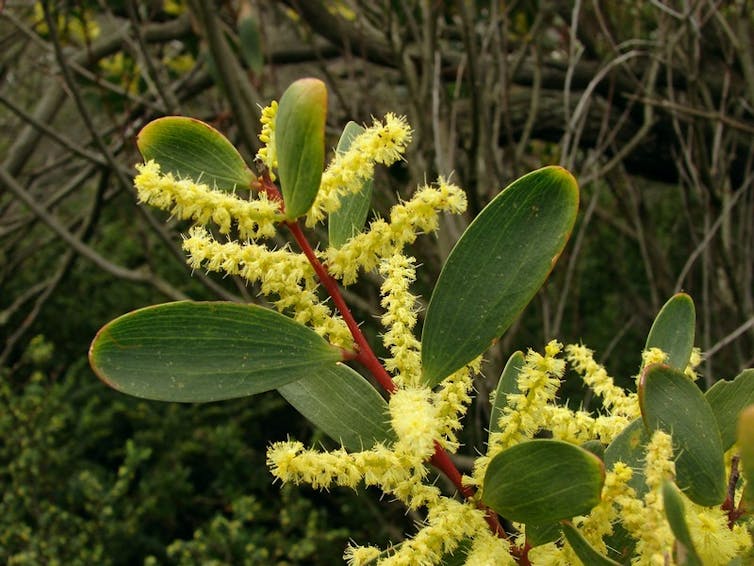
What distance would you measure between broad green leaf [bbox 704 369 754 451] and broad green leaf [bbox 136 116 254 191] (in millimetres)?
392

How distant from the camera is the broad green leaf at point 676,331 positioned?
623 millimetres

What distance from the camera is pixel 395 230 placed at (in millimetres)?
548

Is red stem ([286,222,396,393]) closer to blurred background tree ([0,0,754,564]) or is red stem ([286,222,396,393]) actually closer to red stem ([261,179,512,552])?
red stem ([261,179,512,552])

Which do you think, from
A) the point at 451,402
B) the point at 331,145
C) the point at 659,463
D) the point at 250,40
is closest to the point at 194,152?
the point at 451,402

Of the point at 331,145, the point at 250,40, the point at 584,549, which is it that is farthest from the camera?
the point at 331,145

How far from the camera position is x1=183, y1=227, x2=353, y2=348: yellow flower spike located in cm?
53

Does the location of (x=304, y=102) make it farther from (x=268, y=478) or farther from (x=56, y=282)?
(x=268, y=478)

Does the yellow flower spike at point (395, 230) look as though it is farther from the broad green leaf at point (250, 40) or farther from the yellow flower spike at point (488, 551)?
the broad green leaf at point (250, 40)

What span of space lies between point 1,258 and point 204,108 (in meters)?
1.19

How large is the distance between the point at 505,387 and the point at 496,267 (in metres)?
0.13

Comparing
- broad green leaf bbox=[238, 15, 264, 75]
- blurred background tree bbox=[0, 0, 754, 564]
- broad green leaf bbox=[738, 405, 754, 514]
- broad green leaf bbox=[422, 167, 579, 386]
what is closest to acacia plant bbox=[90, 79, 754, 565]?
broad green leaf bbox=[422, 167, 579, 386]

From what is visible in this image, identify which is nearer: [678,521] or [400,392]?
[678,521]

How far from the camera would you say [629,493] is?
0.49 m

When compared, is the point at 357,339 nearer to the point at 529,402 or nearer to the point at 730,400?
the point at 529,402
